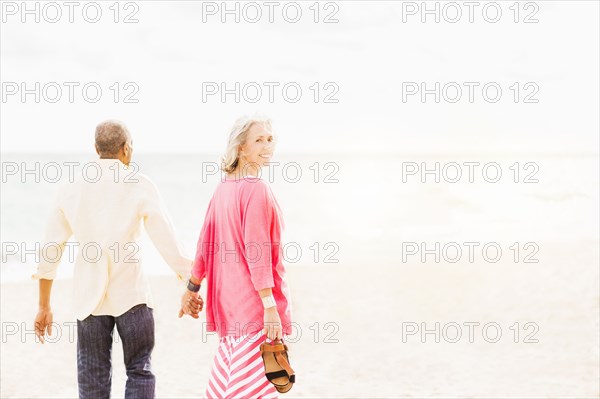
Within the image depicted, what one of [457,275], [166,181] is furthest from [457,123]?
[457,275]

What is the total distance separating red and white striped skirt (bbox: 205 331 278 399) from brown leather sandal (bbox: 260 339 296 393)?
0.07 m

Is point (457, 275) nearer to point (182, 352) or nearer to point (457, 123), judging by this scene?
point (182, 352)

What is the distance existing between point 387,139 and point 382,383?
53.2m

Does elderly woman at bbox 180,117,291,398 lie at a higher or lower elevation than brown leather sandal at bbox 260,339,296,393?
higher

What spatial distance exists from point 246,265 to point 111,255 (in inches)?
25.4

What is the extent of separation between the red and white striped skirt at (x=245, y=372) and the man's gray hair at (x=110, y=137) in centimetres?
98

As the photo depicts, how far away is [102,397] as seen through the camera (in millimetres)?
3426

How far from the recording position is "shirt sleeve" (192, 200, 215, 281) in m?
3.23

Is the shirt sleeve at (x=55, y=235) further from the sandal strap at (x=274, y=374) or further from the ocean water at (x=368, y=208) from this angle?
the ocean water at (x=368, y=208)

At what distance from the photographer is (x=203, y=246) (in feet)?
10.6

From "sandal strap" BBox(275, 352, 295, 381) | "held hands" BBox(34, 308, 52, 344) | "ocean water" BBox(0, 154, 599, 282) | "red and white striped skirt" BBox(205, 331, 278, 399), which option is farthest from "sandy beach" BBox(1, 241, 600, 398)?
"sandal strap" BBox(275, 352, 295, 381)

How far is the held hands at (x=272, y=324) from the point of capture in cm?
304

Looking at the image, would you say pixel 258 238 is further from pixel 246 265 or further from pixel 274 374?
pixel 274 374

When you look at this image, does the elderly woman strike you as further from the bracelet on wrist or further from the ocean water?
the ocean water
